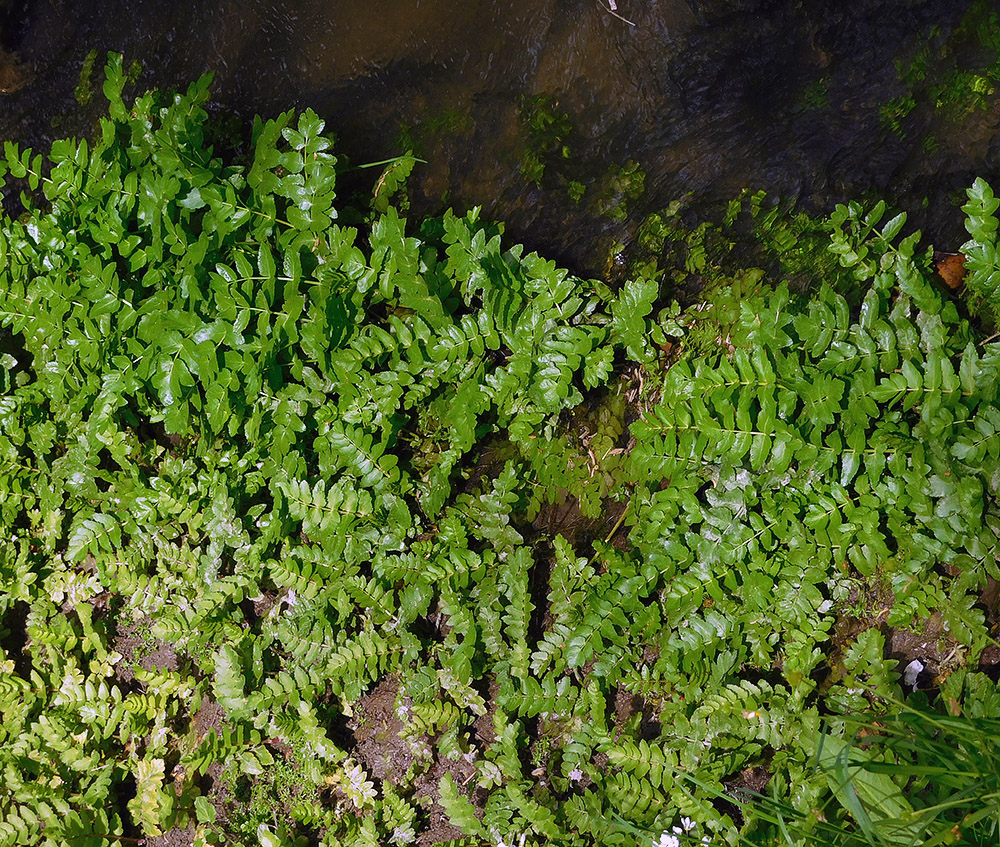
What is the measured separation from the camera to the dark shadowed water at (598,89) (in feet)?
6.70

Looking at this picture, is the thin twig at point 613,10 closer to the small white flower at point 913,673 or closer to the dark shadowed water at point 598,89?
the dark shadowed water at point 598,89

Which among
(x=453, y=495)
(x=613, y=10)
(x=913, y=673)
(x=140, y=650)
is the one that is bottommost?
(x=140, y=650)

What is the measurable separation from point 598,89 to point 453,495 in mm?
1416

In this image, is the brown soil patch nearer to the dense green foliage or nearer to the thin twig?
the dense green foliage

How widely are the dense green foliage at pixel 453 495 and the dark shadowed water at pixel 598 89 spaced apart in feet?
0.56

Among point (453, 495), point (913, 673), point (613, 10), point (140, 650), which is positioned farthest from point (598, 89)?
point (140, 650)

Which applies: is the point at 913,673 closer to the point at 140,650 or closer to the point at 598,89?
the point at 598,89

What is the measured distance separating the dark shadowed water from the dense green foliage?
171 mm

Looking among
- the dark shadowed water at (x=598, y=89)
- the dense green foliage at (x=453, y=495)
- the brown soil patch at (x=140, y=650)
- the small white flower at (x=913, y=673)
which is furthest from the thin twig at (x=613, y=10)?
the brown soil patch at (x=140, y=650)

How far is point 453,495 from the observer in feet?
8.84

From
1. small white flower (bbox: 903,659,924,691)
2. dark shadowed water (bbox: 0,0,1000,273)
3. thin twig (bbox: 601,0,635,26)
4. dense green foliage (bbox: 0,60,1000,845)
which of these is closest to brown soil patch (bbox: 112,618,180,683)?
dense green foliage (bbox: 0,60,1000,845)

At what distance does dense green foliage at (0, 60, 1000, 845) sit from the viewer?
83.0 inches

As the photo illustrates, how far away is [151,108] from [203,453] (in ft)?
3.80

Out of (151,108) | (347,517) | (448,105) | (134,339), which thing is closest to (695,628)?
(347,517)
